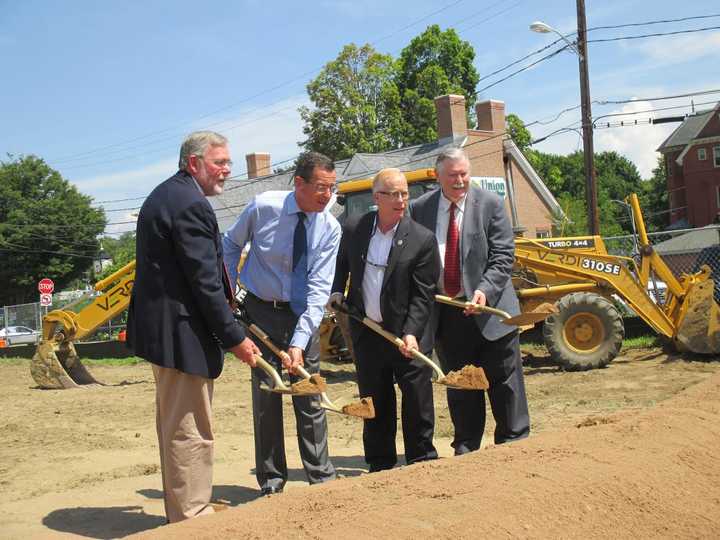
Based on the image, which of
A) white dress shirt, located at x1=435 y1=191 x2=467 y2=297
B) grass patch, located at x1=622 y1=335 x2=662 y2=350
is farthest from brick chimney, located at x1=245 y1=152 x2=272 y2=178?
white dress shirt, located at x1=435 y1=191 x2=467 y2=297

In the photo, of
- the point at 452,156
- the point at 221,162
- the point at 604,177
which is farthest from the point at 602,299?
the point at 604,177

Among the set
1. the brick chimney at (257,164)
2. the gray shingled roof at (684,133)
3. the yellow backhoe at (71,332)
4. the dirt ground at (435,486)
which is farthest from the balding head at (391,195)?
the gray shingled roof at (684,133)

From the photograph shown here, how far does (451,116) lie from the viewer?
110 ft

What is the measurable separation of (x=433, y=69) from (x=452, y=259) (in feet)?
137

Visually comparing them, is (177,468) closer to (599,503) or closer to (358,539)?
(358,539)

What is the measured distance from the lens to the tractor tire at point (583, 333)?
11.6 m

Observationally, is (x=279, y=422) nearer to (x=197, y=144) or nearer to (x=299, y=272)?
(x=299, y=272)

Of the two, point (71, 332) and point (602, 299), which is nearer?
point (602, 299)

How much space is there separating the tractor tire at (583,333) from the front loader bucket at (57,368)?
23.9ft

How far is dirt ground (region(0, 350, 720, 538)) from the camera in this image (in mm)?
3174

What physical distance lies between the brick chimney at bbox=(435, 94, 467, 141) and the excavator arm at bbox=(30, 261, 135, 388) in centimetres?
2240

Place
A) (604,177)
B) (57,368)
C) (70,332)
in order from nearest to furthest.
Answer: (57,368) → (70,332) → (604,177)

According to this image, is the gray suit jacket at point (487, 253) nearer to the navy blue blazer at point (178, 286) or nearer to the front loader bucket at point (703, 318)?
the navy blue blazer at point (178, 286)

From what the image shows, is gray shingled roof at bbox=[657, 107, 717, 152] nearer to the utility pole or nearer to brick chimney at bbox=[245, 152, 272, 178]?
brick chimney at bbox=[245, 152, 272, 178]
